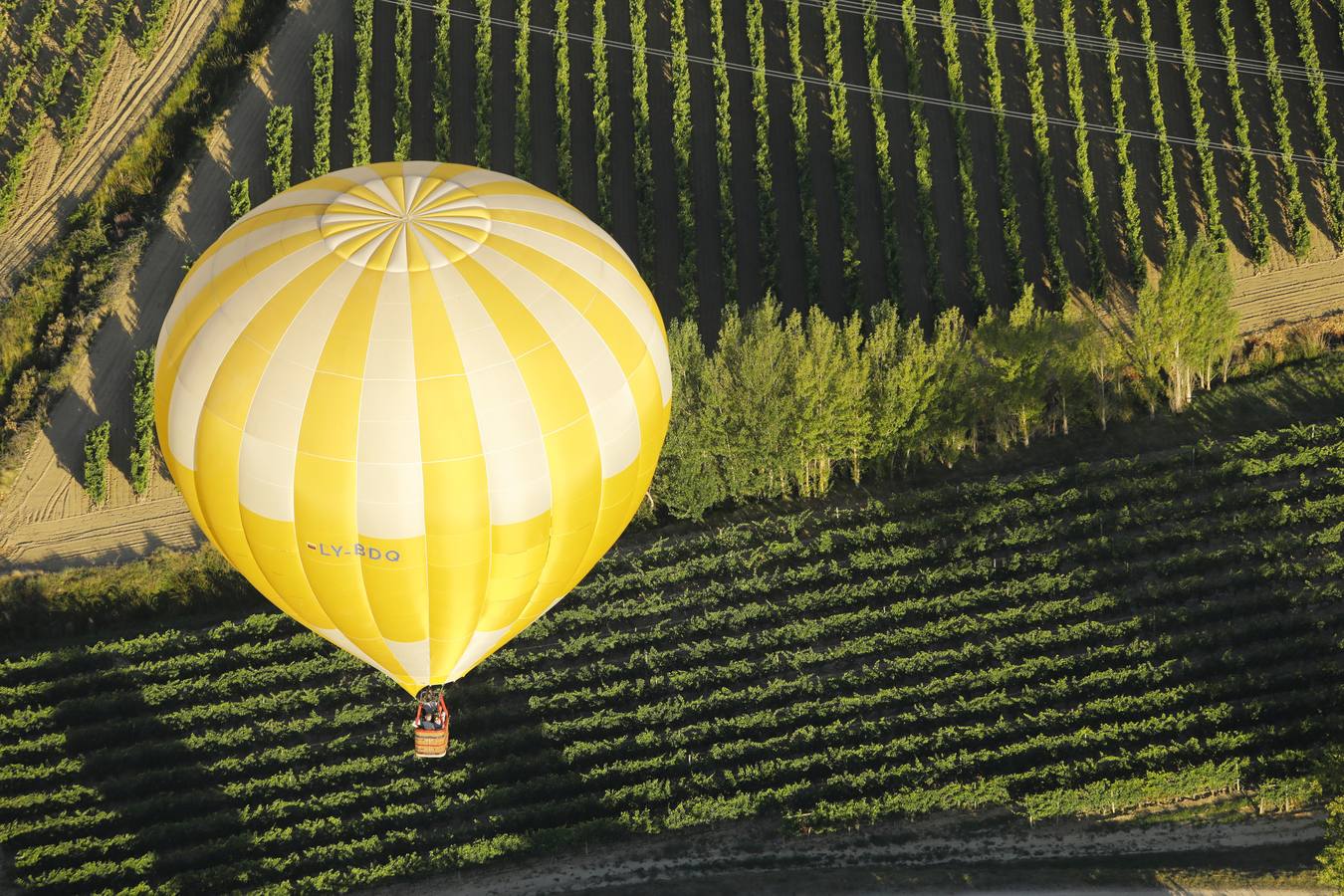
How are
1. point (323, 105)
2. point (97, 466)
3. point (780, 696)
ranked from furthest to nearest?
point (323, 105)
point (97, 466)
point (780, 696)

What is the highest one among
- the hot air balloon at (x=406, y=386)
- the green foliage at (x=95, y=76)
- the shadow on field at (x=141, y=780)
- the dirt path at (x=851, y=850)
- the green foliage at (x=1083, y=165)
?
the green foliage at (x=95, y=76)

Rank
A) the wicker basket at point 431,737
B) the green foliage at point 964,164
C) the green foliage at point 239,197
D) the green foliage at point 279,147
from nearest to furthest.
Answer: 1. the wicker basket at point 431,737
2. the green foliage at point 964,164
3. the green foliage at point 239,197
4. the green foliage at point 279,147

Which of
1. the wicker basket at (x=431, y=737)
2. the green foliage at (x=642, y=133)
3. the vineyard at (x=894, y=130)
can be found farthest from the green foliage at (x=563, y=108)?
the wicker basket at (x=431, y=737)

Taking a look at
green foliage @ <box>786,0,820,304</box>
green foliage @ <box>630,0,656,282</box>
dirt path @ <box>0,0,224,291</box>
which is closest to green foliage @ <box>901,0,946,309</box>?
green foliage @ <box>786,0,820,304</box>

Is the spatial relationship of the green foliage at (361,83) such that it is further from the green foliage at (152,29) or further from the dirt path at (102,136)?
the green foliage at (152,29)

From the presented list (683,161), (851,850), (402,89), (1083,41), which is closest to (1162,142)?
(1083,41)

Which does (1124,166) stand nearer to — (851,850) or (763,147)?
(763,147)

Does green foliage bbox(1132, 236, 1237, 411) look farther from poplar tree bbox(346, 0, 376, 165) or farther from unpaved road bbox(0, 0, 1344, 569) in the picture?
poplar tree bbox(346, 0, 376, 165)
